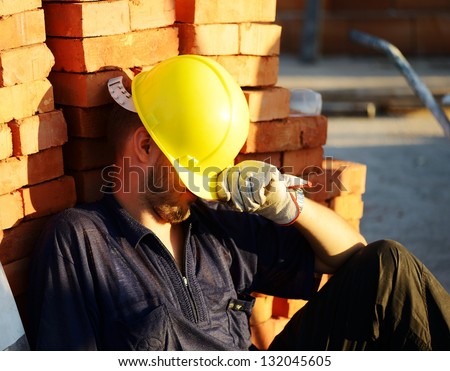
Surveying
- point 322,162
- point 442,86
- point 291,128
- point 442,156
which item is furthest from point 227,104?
point 442,86

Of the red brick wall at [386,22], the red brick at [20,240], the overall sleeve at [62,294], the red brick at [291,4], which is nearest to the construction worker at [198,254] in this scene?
the overall sleeve at [62,294]

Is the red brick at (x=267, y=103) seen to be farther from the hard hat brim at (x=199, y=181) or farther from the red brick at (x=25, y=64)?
the red brick at (x=25, y=64)

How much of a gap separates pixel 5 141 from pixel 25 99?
0.17 metres

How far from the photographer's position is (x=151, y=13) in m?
3.25

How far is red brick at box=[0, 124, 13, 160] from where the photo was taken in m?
2.85

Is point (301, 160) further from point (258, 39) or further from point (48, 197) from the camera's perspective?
point (48, 197)

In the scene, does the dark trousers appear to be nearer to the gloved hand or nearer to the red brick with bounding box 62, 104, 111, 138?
the gloved hand

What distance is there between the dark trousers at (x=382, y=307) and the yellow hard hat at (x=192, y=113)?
65cm

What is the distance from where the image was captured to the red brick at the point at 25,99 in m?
2.85

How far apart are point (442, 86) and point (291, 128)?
7.16 meters

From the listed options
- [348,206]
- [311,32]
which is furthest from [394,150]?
[311,32]

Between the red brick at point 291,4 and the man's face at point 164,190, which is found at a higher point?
the man's face at point 164,190

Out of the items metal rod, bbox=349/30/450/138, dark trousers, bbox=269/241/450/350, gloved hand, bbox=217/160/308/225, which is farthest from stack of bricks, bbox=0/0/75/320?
metal rod, bbox=349/30/450/138

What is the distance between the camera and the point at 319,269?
3.35m
